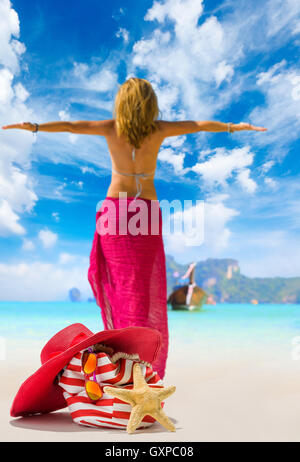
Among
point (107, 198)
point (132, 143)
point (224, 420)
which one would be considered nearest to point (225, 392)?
point (224, 420)

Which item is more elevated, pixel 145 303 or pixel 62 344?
pixel 145 303

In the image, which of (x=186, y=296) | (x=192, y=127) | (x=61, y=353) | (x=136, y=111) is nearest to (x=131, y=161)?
(x=136, y=111)


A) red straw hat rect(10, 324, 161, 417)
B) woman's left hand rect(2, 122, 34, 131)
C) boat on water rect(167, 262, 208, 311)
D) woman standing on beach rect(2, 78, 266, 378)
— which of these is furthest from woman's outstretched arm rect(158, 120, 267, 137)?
boat on water rect(167, 262, 208, 311)

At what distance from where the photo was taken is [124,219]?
124 inches

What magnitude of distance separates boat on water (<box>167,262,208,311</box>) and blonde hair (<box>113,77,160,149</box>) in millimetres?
12177

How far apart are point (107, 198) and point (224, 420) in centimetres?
165

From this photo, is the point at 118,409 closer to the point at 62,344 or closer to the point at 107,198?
the point at 62,344

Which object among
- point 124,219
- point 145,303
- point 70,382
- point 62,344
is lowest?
point 70,382

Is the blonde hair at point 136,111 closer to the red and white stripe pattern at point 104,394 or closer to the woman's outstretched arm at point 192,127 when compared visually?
the woman's outstretched arm at point 192,127

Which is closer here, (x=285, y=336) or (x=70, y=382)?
(x=70, y=382)

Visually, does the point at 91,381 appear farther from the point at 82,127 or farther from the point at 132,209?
the point at 82,127

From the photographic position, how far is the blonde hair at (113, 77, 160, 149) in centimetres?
314

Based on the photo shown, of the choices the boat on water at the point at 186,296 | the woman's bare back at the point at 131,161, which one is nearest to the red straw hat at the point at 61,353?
the woman's bare back at the point at 131,161
